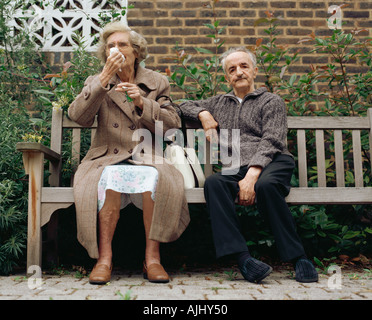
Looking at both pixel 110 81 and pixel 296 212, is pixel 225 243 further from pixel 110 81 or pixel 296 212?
pixel 110 81

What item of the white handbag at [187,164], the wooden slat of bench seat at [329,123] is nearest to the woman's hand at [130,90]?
the white handbag at [187,164]

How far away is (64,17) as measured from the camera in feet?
14.5

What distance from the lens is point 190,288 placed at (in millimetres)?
2223

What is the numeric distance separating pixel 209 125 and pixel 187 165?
0.35 m

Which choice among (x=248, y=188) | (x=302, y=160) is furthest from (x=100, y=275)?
(x=302, y=160)

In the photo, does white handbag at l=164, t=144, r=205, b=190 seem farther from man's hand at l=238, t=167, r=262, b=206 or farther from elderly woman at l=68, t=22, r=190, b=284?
man's hand at l=238, t=167, r=262, b=206

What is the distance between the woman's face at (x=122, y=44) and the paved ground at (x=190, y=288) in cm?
151

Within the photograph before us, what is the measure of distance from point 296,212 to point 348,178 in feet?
1.70

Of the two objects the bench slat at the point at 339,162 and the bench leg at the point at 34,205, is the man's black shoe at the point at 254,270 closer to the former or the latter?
the bench slat at the point at 339,162

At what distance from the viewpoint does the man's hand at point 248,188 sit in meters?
2.53

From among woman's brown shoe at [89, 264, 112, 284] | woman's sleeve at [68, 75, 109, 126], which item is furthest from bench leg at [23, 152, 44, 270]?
woman's brown shoe at [89, 264, 112, 284]
